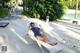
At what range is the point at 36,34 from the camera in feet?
34.7

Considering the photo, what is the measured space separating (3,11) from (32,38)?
13.1m

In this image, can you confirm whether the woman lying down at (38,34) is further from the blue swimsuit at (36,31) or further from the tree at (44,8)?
the tree at (44,8)

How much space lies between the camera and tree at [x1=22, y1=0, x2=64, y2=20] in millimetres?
20523

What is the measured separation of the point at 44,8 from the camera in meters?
20.7

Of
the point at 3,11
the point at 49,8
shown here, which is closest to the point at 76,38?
the point at 49,8

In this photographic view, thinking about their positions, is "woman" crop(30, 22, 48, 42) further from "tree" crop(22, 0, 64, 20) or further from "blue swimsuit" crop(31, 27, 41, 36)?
"tree" crop(22, 0, 64, 20)

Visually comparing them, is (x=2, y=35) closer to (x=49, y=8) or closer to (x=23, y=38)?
(x=23, y=38)

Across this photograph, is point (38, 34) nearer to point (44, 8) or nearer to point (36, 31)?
point (36, 31)

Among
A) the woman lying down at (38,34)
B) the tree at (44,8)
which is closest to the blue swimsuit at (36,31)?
the woman lying down at (38,34)

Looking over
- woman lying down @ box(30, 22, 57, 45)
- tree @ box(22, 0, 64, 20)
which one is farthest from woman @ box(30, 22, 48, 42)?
tree @ box(22, 0, 64, 20)

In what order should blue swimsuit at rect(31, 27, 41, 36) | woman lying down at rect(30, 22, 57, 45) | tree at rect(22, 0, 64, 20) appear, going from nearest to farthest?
woman lying down at rect(30, 22, 57, 45), blue swimsuit at rect(31, 27, 41, 36), tree at rect(22, 0, 64, 20)

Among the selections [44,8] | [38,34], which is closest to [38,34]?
[38,34]

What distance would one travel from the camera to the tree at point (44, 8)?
20.5m

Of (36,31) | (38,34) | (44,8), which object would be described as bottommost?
(38,34)
